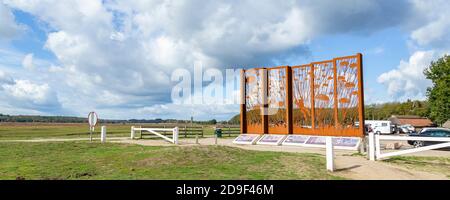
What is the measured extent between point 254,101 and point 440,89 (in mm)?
32877

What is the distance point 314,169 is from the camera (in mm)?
9148

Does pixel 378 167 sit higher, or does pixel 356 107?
pixel 356 107

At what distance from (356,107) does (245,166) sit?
36.2ft

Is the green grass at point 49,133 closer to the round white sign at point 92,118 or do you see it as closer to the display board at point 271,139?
the round white sign at point 92,118

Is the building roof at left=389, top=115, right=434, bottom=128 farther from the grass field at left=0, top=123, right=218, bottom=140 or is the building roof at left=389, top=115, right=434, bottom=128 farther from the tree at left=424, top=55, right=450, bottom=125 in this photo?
the grass field at left=0, top=123, right=218, bottom=140

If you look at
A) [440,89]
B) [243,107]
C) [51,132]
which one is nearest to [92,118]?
[243,107]

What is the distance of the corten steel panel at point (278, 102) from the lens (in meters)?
21.2

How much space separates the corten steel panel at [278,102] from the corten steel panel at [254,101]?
2.05ft

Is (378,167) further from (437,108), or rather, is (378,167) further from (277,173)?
(437,108)

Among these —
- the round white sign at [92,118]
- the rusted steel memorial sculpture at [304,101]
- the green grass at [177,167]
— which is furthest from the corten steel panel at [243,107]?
the green grass at [177,167]
